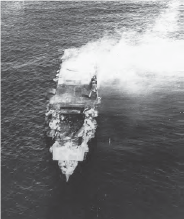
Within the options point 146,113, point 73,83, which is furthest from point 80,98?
point 146,113

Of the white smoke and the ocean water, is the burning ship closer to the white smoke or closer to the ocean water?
the ocean water

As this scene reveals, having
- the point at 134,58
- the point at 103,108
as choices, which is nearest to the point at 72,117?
the point at 103,108

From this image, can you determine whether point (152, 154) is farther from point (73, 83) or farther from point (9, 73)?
point (9, 73)

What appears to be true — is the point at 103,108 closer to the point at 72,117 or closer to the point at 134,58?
the point at 72,117

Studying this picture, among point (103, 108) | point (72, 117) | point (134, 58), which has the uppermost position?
point (134, 58)

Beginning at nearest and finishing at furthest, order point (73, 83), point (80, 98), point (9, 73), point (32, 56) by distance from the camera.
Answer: point (80, 98) < point (73, 83) < point (9, 73) < point (32, 56)

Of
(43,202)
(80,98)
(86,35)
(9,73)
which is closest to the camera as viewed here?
(43,202)

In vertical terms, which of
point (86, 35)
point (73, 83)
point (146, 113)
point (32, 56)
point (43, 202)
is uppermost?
point (86, 35)
